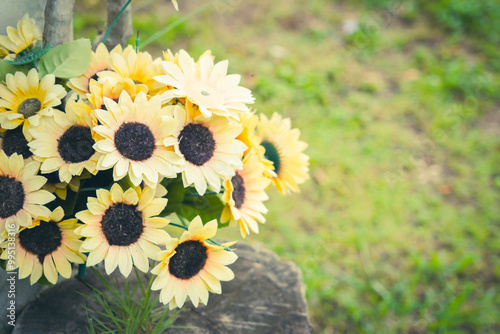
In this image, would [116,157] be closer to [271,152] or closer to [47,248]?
[47,248]

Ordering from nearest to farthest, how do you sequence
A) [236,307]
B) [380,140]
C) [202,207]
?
1. [202,207]
2. [236,307]
3. [380,140]

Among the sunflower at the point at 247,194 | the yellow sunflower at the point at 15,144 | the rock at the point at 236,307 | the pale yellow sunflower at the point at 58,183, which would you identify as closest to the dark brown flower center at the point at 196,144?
the sunflower at the point at 247,194

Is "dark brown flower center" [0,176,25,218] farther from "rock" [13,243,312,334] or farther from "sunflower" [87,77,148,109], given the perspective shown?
"rock" [13,243,312,334]

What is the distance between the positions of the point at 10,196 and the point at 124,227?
0.69 ft

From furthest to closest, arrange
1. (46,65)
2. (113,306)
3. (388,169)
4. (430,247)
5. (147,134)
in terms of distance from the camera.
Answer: (388,169), (430,247), (113,306), (46,65), (147,134)

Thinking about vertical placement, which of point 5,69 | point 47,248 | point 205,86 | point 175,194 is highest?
point 205,86

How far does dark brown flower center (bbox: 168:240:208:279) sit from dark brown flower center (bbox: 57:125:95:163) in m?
0.25

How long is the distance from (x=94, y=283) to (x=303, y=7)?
9.20ft

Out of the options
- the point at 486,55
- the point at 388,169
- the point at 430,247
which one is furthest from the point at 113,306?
the point at 486,55

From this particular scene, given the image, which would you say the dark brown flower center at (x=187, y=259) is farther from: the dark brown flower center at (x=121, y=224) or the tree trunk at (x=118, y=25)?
the tree trunk at (x=118, y=25)

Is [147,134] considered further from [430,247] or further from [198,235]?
[430,247]

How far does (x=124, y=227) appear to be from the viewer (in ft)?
2.51

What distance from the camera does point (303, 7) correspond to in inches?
129

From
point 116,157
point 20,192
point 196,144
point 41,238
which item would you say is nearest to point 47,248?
point 41,238
